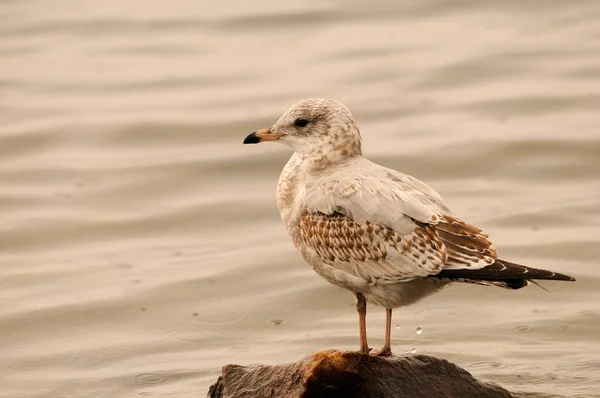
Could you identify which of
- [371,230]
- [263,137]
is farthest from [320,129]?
[371,230]

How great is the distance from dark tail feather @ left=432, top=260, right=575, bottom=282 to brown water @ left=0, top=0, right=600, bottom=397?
5.71ft

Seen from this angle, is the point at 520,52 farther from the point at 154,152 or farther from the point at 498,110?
the point at 154,152

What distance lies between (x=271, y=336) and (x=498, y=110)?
6.11 metres

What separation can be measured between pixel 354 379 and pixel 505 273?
0.95m

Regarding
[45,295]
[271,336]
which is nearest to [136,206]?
[45,295]

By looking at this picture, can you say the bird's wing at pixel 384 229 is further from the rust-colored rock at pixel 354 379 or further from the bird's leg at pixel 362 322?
the rust-colored rock at pixel 354 379

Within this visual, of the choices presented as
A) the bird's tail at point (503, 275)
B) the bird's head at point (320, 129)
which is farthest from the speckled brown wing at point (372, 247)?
the bird's head at point (320, 129)

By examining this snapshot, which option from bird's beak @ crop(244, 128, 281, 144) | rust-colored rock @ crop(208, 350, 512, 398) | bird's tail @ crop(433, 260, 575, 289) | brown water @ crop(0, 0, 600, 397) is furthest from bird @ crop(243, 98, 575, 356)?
brown water @ crop(0, 0, 600, 397)

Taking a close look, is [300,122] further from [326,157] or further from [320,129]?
[326,157]

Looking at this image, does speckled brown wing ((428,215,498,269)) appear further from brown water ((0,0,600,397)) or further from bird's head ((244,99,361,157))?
brown water ((0,0,600,397))

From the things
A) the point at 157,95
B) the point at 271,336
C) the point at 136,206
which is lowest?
the point at 271,336

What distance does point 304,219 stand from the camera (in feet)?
25.6

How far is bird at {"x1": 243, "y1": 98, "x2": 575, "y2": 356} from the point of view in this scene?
23.8 ft

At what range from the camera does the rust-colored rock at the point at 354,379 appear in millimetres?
7020
